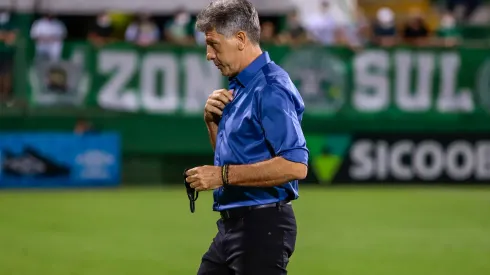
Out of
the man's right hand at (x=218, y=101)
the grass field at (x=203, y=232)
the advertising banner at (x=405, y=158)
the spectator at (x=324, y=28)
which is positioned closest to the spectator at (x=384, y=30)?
the spectator at (x=324, y=28)

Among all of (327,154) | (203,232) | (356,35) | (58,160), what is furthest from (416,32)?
(203,232)

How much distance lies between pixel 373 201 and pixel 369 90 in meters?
3.63

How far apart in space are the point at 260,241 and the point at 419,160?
15.8 metres

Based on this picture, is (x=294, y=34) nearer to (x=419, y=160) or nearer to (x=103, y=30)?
(x=419, y=160)

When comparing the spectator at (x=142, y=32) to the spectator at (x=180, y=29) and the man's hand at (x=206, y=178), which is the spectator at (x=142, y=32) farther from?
the man's hand at (x=206, y=178)

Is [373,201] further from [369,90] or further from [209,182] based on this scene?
[209,182]

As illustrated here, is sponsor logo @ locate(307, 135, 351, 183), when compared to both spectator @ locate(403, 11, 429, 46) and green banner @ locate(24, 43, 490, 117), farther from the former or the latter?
spectator @ locate(403, 11, 429, 46)

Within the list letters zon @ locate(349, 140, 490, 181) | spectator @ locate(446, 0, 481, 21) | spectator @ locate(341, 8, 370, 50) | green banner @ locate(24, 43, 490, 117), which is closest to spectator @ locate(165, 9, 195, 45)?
green banner @ locate(24, 43, 490, 117)

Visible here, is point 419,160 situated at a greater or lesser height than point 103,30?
lesser

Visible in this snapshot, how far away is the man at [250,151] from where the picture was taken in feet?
14.4

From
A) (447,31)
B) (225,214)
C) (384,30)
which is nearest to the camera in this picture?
(225,214)

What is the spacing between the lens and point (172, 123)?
19547 millimetres

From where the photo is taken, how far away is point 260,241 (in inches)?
179

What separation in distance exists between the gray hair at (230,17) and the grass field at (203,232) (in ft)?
17.2
